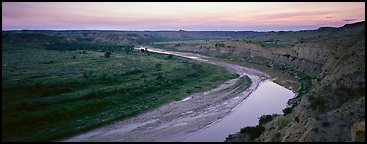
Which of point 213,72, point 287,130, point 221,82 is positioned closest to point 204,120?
point 287,130

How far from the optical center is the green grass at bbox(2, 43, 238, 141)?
26.0 m

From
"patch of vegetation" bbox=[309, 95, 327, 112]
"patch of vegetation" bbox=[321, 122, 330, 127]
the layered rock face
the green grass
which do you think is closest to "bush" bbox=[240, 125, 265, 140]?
the layered rock face

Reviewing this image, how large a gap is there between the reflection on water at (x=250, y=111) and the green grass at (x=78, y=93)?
7149 mm

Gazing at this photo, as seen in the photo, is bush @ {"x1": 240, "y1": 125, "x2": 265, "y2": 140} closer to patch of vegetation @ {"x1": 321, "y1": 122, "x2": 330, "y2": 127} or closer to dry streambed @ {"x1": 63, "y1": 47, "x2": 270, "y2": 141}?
dry streambed @ {"x1": 63, "y1": 47, "x2": 270, "y2": 141}

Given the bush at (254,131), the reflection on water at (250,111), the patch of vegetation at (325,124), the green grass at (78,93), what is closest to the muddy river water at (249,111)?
the reflection on water at (250,111)

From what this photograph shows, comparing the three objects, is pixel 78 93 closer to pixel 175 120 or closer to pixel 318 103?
pixel 175 120

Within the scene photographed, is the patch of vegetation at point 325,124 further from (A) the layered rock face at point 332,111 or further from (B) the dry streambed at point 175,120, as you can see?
(B) the dry streambed at point 175,120

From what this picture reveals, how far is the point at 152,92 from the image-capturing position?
3866 centimetres

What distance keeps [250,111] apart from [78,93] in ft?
56.3

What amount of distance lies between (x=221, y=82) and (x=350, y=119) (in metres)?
30.2

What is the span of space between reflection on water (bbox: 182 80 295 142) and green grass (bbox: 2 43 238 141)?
715cm

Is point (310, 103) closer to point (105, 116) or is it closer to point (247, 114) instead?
point (247, 114)

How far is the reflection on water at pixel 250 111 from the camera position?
25.1 metres

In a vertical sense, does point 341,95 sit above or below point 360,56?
below
